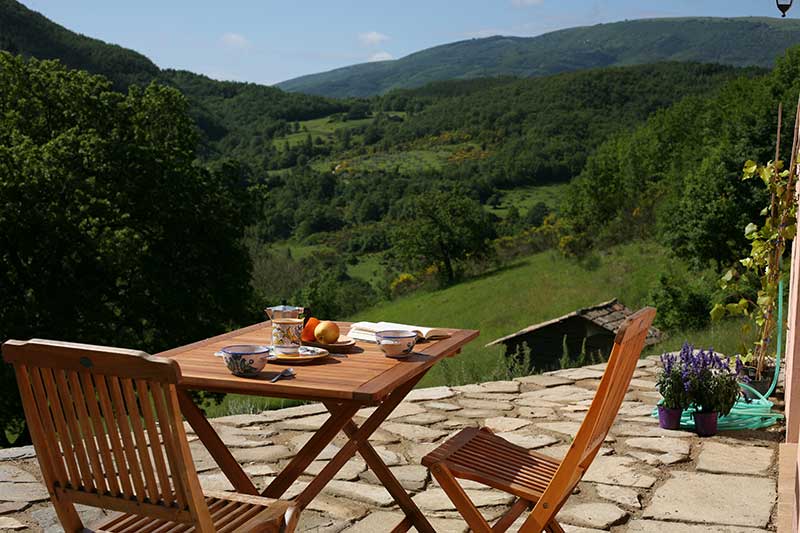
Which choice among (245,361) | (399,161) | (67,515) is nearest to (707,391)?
(245,361)

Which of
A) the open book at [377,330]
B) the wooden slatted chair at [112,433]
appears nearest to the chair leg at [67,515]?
the wooden slatted chair at [112,433]

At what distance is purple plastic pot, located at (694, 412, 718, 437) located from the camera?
16.4 ft

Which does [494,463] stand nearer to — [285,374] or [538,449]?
[285,374]

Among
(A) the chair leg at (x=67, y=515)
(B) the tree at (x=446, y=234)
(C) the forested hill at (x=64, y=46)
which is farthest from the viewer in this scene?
(B) the tree at (x=446, y=234)

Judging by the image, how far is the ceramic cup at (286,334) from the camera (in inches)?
120

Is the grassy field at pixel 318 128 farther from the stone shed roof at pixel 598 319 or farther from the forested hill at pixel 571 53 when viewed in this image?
the stone shed roof at pixel 598 319

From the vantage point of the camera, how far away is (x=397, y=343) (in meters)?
3.07

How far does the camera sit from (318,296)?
42.3 m

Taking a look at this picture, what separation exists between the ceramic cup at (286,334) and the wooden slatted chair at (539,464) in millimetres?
621

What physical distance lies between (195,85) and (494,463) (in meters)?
54.6

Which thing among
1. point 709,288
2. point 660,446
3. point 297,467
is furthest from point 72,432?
point 709,288

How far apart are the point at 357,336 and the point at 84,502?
4.52 ft

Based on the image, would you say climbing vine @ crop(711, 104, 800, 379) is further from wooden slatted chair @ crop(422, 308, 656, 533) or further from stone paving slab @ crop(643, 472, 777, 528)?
wooden slatted chair @ crop(422, 308, 656, 533)

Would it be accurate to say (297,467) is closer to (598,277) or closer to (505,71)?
(598,277)
